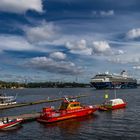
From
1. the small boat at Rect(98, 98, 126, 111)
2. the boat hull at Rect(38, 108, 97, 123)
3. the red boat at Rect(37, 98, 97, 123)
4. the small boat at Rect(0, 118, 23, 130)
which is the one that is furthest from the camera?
the small boat at Rect(98, 98, 126, 111)

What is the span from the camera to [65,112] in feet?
213

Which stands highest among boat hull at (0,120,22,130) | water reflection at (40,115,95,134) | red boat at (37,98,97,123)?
red boat at (37,98,97,123)

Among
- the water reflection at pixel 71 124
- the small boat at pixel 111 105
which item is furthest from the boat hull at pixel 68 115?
the small boat at pixel 111 105

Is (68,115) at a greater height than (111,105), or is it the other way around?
(111,105)

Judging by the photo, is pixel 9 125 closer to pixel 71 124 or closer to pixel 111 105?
pixel 71 124

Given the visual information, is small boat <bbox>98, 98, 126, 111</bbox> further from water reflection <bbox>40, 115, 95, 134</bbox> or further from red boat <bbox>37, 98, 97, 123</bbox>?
water reflection <bbox>40, 115, 95, 134</bbox>

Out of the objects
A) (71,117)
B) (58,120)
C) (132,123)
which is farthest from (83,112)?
(132,123)

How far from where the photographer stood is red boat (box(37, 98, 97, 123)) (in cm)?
6106

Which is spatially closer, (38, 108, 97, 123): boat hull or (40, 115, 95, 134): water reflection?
(40, 115, 95, 134): water reflection

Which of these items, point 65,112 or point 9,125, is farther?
point 65,112

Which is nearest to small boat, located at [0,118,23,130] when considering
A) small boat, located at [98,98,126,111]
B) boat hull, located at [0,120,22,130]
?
boat hull, located at [0,120,22,130]

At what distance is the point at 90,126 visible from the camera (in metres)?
57.3

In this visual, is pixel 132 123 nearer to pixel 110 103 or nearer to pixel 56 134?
pixel 56 134

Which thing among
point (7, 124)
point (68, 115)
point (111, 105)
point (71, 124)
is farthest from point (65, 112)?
point (111, 105)
